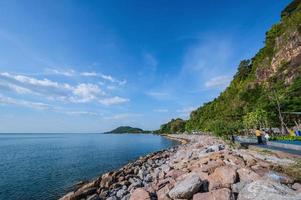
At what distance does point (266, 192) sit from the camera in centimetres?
790

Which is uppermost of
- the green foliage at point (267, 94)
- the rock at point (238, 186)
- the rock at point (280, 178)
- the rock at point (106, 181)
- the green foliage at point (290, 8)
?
the green foliage at point (290, 8)

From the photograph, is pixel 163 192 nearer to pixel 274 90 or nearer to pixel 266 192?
pixel 266 192

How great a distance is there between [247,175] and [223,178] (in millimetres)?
1064

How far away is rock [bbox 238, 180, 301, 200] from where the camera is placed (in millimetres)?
7525

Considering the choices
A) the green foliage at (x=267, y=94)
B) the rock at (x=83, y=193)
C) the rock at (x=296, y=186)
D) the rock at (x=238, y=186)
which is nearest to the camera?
the rock at (x=296, y=186)

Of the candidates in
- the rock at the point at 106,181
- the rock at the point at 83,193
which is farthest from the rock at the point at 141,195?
the rock at the point at 106,181

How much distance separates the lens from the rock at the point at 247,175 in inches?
389

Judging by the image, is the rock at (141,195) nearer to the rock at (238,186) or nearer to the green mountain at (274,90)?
the rock at (238,186)

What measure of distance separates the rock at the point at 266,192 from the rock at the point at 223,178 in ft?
3.88

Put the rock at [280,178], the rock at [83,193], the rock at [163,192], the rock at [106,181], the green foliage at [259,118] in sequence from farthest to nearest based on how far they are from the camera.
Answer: the green foliage at [259,118]
the rock at [106,181]
the rock at [83,193]
the rock at [163,192]
the rock at [280,178]

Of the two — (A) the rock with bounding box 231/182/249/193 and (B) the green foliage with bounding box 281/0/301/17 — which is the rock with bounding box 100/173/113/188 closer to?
(A) the rock with bounding box 231/182/249/193

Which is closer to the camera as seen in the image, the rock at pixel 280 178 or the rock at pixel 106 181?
the rock at pixel 280 178

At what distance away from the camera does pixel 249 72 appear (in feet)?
317

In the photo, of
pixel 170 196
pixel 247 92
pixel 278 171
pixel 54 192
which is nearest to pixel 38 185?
pixel 54 192
